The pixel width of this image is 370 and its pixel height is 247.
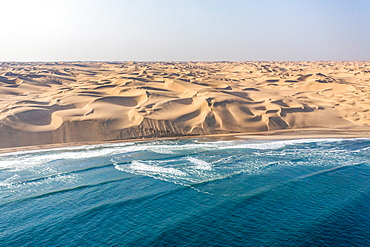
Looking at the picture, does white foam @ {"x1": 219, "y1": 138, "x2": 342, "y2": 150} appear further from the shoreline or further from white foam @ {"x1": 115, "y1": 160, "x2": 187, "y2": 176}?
white foam @ {"x1": 115, "y1": 160, "x2": 187, "y2": 176}

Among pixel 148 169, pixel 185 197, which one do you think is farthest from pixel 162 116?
pixel 185 197

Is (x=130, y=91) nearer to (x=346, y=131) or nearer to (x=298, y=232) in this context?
(x=346, y=131)

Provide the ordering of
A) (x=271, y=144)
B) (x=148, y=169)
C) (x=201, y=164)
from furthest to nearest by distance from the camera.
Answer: (x=271, y=144)
(x=201, y=164)
(x=148, y=169)

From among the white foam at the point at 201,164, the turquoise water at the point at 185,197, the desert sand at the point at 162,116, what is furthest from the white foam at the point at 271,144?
the white foam at the point at 201,164

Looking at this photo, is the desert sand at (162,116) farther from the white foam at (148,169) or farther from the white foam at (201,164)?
the white foam at (201,164)

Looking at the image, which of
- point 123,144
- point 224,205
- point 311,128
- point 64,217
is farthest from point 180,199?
point 311,128

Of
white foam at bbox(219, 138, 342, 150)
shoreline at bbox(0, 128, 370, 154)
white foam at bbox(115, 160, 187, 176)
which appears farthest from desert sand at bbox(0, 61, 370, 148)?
white foam at bbox(115, 160, 187, 176)

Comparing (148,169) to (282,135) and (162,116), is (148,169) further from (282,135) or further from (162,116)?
(282,135)

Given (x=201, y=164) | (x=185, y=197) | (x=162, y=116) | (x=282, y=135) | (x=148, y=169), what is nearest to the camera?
(x=185, y=197)
